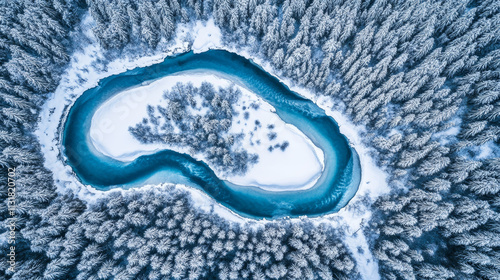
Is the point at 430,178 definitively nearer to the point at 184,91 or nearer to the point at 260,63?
the point at 260,63

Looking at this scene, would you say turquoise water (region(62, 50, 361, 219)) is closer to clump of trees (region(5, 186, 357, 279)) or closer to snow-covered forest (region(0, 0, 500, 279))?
snow-covered forest (region(0, 0, 500, 279))

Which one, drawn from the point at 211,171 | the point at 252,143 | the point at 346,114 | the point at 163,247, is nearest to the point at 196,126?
the point at 211,171

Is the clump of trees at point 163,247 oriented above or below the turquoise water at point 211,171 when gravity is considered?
below

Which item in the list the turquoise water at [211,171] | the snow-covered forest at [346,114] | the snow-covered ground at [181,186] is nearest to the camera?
the snow-covered forest at [346,114]

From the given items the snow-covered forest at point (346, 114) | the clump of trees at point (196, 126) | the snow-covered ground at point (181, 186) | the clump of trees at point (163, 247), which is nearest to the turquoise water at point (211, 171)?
the snow-covered ground at point (181, 186)

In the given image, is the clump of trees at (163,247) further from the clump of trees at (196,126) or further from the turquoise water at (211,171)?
the clump of trees at (196,126)

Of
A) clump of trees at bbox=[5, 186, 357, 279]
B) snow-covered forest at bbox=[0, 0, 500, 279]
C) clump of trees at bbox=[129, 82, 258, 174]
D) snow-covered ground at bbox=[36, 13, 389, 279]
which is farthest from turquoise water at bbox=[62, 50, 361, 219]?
clump of trees at bbox=[5, 186, 357, 279]
